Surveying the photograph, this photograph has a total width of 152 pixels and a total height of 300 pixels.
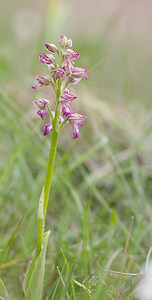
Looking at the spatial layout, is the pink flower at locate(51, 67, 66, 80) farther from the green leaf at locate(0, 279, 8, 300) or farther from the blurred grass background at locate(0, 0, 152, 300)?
the green leaf at locate(0, 279, 8, 300)

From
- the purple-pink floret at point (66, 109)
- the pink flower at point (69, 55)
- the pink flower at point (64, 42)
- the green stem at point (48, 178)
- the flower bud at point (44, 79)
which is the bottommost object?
the green stem at point (48, 178)

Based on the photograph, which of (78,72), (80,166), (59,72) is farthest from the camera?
(80,166)

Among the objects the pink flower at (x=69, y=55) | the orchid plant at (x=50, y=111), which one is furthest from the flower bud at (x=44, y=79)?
the pink flower at (x=69, y=55)

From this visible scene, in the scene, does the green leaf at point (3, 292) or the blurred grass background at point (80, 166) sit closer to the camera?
the green leaf at point (3, 292)

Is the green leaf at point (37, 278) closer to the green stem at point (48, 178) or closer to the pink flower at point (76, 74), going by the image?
the green stem at point (48, 178)

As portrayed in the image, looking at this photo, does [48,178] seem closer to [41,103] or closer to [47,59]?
[41,103]

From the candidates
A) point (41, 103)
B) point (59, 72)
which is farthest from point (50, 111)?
point (59, 72)

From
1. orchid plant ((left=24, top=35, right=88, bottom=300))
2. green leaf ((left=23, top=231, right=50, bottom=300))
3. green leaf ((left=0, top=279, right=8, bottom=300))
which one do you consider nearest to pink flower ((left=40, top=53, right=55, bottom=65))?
orchid plant ((left=24, top=35, right=88, bottom=300))

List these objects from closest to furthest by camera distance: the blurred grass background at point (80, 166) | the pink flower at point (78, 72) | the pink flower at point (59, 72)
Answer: the pink flower at point (59, 72) → the pink flower at point (78, 72) → the blurred grass background at point (80, 166)

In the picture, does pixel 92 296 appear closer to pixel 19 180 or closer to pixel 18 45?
pixel 19 180
